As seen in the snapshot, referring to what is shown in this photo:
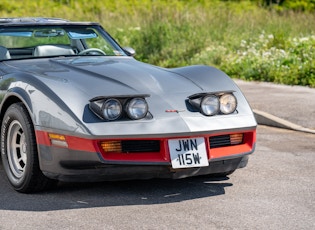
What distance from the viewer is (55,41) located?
27.1 ft

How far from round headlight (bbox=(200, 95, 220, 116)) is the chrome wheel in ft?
4.83

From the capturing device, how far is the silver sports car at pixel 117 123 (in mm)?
6418

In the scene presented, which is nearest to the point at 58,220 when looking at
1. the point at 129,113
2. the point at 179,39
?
the point at 129,113

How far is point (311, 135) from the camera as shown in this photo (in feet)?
32.8

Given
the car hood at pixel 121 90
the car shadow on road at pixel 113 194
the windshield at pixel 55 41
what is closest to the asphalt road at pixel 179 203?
the car shadow on road at pixel 113 194

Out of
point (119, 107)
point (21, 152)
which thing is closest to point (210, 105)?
point (119, 107)

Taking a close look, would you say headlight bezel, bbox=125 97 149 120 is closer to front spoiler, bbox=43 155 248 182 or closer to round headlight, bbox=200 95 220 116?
front spoiler, bbox=43 155 248 182

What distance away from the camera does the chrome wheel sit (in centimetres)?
697

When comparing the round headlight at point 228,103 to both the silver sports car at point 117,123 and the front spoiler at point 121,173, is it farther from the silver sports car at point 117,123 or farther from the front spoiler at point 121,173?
the front spoiler at point 121,173

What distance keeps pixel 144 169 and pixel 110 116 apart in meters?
0.47

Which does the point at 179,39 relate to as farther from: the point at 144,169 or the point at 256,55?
the point at 144,169

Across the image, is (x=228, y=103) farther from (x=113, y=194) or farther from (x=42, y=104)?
(x=42, y=104)

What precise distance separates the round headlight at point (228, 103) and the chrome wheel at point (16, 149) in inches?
63.9

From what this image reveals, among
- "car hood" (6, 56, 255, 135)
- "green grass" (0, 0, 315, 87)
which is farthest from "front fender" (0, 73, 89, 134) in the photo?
"green grass" (0, 0, 315, 87)
